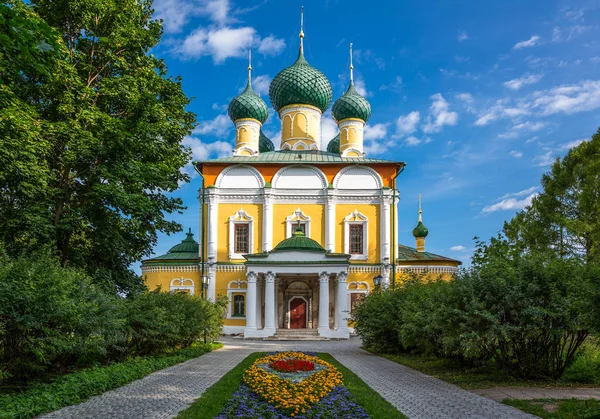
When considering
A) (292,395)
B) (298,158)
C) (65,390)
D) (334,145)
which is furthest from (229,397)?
(334,145)

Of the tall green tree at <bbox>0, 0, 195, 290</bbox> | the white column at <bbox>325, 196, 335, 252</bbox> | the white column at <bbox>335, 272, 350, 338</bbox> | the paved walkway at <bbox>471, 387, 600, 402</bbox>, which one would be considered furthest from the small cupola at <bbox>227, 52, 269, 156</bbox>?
the paved walkway at <bbox>471, 387, 600, 402</bbox>

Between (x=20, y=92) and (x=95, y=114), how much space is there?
2048 millimetres

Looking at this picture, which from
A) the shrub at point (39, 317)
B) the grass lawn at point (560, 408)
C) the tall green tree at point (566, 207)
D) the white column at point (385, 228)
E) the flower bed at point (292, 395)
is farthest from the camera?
the white column at point (385, 228)

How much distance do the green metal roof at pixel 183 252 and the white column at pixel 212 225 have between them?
1.08m

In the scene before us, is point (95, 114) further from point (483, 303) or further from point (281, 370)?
point (483, 303)

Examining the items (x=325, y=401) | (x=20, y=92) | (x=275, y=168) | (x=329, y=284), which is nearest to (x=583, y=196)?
(x=329, y=284)

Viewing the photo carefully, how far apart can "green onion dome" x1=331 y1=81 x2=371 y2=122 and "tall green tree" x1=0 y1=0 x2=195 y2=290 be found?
15.3 m

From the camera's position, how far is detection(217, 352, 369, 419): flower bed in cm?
682

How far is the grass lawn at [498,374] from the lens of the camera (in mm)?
9469

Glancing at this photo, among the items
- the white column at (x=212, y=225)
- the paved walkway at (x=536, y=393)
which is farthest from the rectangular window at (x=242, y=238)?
the paved walkway at (x=536, y=393)

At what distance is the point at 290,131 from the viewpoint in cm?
2992

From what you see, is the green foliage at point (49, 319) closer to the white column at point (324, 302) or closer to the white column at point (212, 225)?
the white column at point (324, 302)

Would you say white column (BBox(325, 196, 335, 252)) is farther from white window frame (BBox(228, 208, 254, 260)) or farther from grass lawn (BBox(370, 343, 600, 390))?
grass lawn (BBox(370, 343, 600, 390))

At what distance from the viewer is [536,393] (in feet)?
27.9
